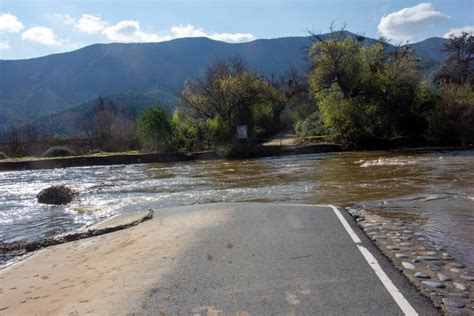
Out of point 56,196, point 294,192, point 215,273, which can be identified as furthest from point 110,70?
point 215,273

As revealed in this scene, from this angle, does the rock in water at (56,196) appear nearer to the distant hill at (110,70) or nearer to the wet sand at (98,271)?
the wet sand at (98,271)

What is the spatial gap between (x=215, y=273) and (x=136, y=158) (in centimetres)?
3498

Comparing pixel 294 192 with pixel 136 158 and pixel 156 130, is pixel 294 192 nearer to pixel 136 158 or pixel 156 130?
pixel 136 158

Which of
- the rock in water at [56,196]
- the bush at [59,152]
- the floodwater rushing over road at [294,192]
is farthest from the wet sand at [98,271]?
the bush at [59,152]

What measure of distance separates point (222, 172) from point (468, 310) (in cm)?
2333

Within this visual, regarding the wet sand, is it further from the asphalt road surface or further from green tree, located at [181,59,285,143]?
green tree, located at [181,59,285,143]

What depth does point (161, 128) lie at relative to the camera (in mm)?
42844

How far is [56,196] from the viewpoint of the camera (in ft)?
64.0

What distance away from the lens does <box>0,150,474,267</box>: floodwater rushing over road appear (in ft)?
41.7

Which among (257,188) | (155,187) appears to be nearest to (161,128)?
(155,187)

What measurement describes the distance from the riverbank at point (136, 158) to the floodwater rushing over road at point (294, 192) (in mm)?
11008

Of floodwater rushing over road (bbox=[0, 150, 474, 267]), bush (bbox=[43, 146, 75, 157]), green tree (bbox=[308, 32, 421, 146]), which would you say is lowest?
floodwater rushing over road (bbox=[0, 150, 474, 267])

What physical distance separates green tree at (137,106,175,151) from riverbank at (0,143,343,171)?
1881 millimetres

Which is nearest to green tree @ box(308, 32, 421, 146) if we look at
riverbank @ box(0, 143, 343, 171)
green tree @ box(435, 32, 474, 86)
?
riverbank @ box(0, 143, 343, 171)
